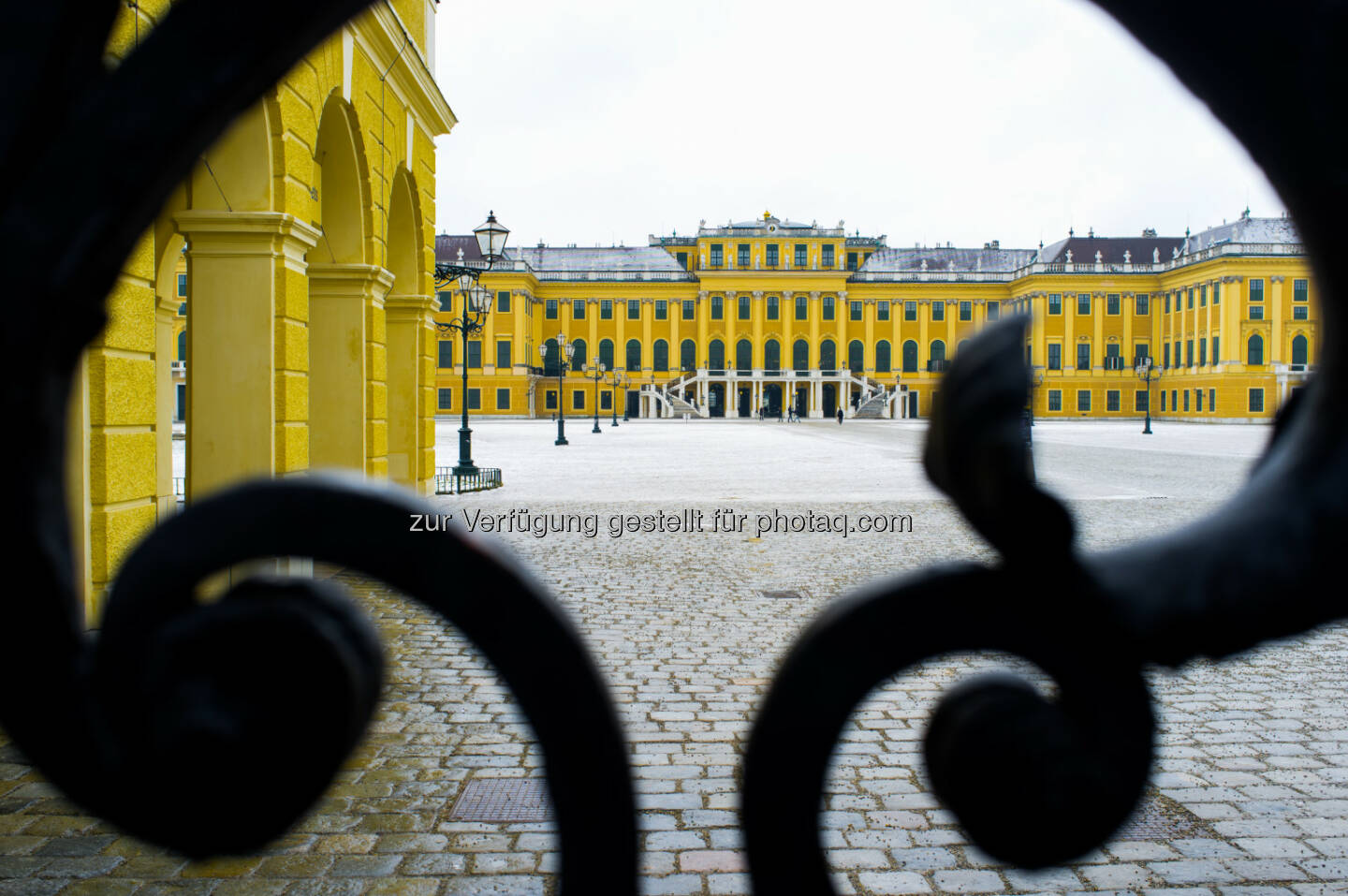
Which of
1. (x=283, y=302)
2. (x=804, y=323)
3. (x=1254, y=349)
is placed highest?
(x=804, y=323)

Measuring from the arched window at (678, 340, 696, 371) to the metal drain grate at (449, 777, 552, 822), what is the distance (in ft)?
220

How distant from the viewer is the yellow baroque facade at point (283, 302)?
15.5 feet

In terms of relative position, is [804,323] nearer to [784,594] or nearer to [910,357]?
[910,357]

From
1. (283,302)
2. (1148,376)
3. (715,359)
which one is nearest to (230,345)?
(283,302)

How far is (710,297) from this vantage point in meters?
69.4

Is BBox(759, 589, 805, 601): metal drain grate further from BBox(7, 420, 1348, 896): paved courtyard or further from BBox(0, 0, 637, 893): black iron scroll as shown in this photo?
BBox(0, 0, 637, 893): black iron scroll

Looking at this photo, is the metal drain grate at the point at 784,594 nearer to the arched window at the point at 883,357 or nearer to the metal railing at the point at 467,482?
the metal railing at the point at 467,482

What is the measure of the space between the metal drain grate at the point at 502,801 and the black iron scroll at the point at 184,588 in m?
2.37

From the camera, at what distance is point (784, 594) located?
6332mm

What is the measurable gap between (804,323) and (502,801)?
2683 inches

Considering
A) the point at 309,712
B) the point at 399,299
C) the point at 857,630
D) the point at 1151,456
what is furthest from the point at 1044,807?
the point at 1151,456

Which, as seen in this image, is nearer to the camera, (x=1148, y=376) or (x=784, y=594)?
(x=784, y=594)

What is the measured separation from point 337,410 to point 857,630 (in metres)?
7.93

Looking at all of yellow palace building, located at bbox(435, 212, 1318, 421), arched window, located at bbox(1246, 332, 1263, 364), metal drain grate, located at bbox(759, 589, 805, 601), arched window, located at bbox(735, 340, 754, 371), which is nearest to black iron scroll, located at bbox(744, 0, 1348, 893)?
metal drain grate, located at bbox(759, 589, 805, 601)
